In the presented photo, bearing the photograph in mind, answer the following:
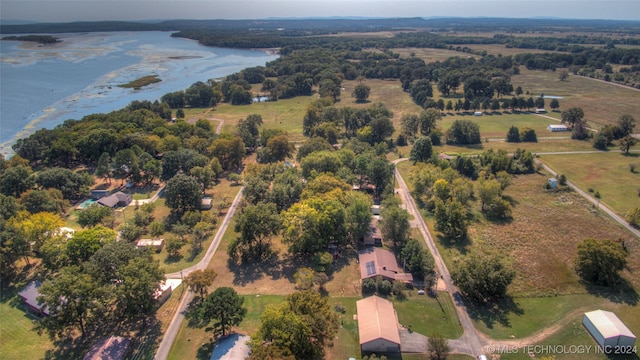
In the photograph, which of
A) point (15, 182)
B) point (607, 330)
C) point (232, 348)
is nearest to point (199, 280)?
point (232, 348)

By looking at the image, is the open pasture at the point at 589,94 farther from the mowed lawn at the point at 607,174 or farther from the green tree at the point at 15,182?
the green tree at the point at 15,182

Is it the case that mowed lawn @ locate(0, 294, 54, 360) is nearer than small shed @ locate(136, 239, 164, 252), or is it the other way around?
mowed lawn @ locate(0, 294, 54, 360)

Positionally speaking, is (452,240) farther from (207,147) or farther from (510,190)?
(207,147)

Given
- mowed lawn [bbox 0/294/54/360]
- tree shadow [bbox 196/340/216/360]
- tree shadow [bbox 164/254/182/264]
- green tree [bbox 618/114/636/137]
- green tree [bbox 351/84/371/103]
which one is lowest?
mowed lawn [bbox 0/294/54/360]

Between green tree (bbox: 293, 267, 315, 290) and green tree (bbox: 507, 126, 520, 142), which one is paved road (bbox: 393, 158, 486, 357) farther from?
green tree (bbox: 507, 126, 520, 142)

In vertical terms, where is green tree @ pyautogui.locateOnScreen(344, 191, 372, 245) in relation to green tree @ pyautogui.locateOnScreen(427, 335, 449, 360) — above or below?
above

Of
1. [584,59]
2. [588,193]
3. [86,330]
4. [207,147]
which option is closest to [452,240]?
[588,193]


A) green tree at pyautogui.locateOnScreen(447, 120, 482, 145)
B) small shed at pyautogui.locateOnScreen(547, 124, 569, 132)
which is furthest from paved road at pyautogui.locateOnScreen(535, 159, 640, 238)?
small shed at pyautogui.locateOnScreen(547, 124, 569, 132)
